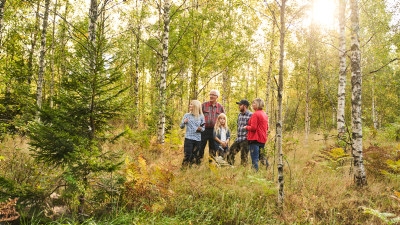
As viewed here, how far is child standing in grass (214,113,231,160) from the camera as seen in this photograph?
736 centimetres

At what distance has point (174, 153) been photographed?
8.73m

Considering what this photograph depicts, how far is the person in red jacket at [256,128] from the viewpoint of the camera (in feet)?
22.2

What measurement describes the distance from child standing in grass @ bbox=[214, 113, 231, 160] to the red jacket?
0.80m

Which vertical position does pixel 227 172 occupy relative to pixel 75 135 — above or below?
below

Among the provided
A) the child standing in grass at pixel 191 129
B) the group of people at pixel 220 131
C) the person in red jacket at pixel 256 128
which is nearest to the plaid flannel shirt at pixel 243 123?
the group of people at pixel 220 131

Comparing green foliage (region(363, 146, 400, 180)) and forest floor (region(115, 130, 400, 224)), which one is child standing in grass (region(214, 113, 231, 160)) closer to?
forest floor (region(115, 130, 400, 224))

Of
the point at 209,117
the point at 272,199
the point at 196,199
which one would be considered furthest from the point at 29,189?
the point at 209,117

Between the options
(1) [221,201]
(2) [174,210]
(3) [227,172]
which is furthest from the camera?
(3) [227,172]

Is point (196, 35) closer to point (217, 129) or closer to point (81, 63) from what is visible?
point (217, 129)

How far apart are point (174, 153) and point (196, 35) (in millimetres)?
5599

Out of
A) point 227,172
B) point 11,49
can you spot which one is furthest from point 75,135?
point 11,49

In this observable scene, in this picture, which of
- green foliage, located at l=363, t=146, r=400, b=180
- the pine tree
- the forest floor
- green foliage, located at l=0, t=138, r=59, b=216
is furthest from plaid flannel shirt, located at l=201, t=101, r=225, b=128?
green foliage, located at l=0, t=138, r=59, b=216

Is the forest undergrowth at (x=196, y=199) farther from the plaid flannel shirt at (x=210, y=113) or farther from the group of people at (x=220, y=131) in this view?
the plaid flannel shirt at (x=210, y=113)

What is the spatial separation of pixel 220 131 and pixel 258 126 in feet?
3.90
